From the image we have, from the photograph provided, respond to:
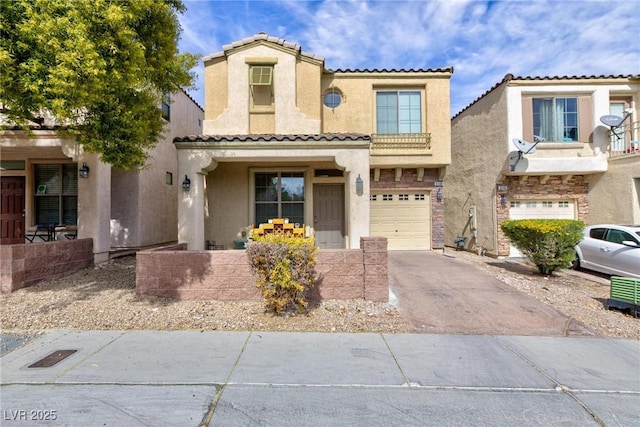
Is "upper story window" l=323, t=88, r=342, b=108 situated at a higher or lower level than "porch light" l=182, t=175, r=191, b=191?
higher

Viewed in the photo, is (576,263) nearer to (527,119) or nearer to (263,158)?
(527,119)

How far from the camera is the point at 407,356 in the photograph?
421cm

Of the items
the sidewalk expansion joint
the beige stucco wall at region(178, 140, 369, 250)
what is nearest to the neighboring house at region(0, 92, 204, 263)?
the beige stucco wall at region(178, 140, 369, 250)

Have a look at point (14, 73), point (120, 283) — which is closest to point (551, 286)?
point (120, 283)

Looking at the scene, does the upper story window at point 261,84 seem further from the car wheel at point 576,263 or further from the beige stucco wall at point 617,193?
the beige stucco wall at point 617,193

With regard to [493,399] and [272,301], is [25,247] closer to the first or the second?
[272,301]

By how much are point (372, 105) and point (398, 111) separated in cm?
99

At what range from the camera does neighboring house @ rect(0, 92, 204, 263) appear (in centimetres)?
838

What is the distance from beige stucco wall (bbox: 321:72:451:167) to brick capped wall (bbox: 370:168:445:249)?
71 centimetres

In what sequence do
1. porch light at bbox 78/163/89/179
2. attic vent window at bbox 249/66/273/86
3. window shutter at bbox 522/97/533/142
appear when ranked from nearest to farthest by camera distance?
porch light at bbox 78/163/89/179, attic vent window at bbox 249/66/273/86, window shutter at bbox 522/97/533/142

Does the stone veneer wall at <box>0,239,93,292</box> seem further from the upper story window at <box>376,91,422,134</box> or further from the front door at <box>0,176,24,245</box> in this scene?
the upper story window at <box>376,91,422,134</box>

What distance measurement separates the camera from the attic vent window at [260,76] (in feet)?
31.5

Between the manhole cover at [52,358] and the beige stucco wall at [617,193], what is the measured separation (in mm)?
15256

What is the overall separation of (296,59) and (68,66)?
673cm
